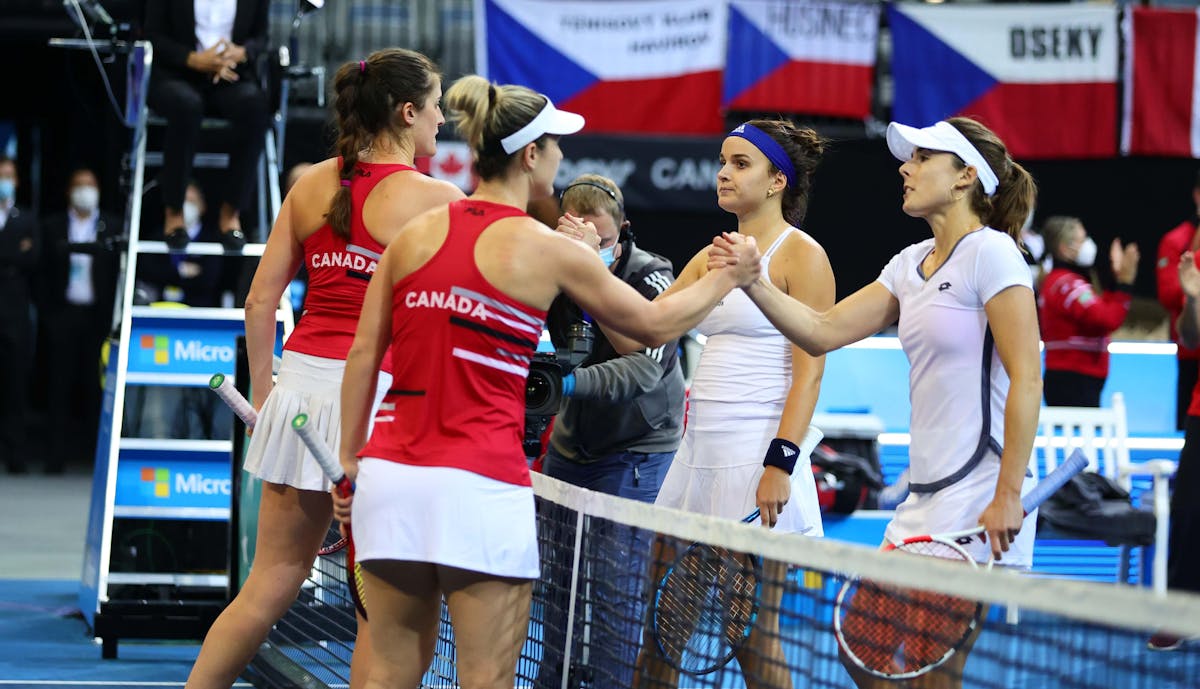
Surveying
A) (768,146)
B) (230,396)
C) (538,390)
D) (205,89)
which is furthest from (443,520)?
(205,89)

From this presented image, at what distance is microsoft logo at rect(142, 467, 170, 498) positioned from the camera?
6.32m

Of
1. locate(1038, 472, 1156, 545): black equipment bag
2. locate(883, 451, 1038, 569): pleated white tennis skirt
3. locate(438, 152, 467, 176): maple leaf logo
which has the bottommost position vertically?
locate(1038, 472, 1156, 545): black equipment bag

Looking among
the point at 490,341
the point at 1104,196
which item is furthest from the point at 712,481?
the point at 1104,196

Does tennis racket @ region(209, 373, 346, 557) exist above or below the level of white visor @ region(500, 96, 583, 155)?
below

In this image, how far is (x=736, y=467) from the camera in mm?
4156

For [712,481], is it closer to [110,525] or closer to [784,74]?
[110,525]

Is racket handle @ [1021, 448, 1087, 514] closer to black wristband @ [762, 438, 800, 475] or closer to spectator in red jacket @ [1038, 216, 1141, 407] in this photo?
black wristband @ [762, 438, 800, 475]

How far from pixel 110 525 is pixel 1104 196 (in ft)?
28.5

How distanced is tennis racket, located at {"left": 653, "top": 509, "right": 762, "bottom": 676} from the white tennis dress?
376 mm

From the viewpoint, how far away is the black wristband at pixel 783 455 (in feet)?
13.1

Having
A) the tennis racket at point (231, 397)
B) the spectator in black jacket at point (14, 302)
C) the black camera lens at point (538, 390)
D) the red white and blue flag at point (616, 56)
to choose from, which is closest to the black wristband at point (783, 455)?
the black camera lens at point (538, 390)

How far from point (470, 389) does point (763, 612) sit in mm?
927

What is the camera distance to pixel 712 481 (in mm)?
4191

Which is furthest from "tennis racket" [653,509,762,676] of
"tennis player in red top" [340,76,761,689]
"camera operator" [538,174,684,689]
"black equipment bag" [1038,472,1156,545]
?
"black equipment bag" [1038,472,1156,545]
